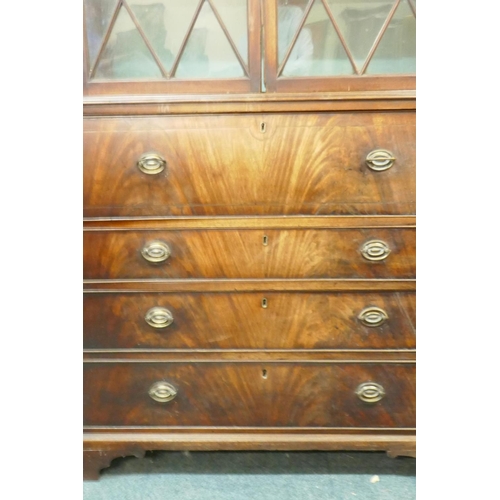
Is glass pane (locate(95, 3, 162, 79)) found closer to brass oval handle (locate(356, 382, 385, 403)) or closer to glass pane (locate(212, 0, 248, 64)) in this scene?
glass pane (locate(212, 0, 248, 64))

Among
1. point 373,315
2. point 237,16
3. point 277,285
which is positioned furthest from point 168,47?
point 373,315

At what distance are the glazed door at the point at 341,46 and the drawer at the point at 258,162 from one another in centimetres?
9

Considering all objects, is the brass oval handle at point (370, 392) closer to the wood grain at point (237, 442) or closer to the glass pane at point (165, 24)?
the wood grain at point (237, 442)

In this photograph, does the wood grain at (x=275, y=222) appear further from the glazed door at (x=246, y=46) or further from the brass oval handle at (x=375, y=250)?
the glazed door at (x=246, y=46)

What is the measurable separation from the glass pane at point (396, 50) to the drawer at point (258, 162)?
0.13 meters

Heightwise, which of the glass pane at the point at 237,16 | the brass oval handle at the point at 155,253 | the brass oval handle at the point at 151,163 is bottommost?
the brass oval handle at the point at 155,253

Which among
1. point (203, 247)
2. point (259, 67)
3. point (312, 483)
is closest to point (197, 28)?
point (259, 67)

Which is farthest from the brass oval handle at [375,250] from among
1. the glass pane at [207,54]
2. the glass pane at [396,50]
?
the glass pane at [207,54]

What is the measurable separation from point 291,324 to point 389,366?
10.9 inches

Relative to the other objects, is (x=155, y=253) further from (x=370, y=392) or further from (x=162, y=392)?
(x=370, y=392)

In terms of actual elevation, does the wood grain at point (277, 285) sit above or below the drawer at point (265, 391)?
above

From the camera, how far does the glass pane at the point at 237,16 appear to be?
3.83ft
